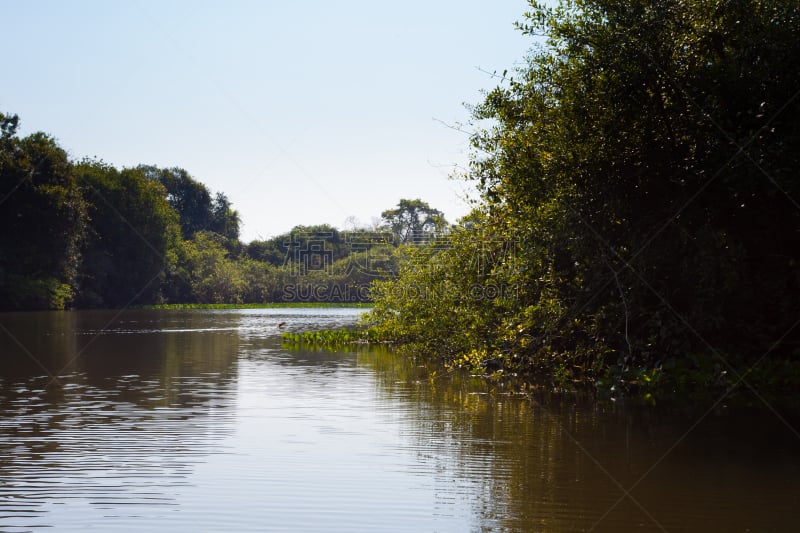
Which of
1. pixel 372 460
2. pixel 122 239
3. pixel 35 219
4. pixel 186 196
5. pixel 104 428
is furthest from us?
pixel 186 196

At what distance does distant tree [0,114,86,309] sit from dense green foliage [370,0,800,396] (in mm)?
44977

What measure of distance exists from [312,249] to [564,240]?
82323 mm

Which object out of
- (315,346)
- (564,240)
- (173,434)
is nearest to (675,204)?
(564,240)

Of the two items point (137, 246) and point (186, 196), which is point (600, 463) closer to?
point (137, 246)

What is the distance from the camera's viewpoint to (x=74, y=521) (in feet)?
21.5

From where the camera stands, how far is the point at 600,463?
8.95 metres

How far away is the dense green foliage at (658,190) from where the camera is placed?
1280 cm

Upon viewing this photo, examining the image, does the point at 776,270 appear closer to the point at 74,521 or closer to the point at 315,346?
the point at 74,521

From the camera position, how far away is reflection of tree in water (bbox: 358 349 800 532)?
6.91 meters

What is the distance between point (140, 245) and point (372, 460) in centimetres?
6225

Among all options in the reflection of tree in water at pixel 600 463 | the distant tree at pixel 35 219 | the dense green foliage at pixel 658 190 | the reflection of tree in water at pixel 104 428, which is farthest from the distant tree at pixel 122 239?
→ the reflection of tree in water at pixel 600 463

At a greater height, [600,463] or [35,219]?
[35,219]

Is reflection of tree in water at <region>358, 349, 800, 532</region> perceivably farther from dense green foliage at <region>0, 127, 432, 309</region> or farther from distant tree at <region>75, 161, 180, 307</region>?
distant tree at <region>75, 161, 180, 307</region>

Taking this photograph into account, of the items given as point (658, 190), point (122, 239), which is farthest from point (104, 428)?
point (122, 239)
